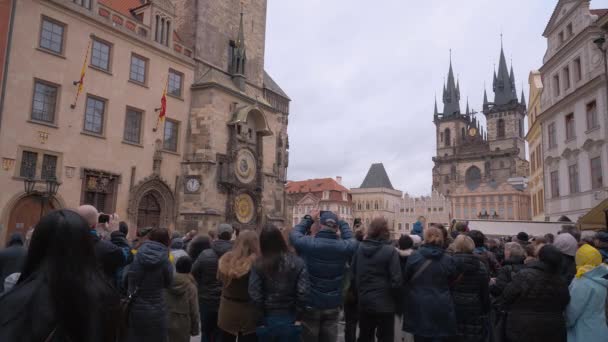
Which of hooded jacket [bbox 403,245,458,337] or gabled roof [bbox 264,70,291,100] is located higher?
gabled roof [bbox 264,70,291,100]

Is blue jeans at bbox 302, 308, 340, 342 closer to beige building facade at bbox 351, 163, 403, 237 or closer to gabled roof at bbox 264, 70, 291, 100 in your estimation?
gabled roof at bbox 264, 70, 291, 100

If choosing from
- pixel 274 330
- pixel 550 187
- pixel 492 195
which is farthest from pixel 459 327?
pixel 492 195

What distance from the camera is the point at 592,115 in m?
22.4

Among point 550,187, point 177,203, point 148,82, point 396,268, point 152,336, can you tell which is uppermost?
point 148,82

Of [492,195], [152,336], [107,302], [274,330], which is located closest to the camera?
[107,302]

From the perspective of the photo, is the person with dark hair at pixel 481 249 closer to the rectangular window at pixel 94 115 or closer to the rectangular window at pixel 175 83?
the rectangular window at pixel 94 115

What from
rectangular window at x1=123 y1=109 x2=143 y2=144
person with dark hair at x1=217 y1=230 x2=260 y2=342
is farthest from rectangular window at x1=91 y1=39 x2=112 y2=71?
person with dark hair at x1=217 y1=230 x2=260 y2=342

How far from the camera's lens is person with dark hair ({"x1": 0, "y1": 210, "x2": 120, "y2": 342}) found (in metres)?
2.00

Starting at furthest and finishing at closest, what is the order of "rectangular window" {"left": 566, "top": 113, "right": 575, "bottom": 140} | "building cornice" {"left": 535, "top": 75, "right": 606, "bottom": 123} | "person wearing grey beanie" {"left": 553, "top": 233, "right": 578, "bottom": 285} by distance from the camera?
"rectangular window" {"left": 566, "top": 113, "right": 575, "bottom": 140} < "building cornice" {"left": 535, "top": 75, "right": 606, "bottom": 123} < "person wearing grey beanie" {"left": 553, "top": 233, "right": 578, "bottom": 285}

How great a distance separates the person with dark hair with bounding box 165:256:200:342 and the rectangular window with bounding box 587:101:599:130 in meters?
22.3

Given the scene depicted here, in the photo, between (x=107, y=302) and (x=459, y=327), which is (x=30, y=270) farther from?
(x=459, y=327)

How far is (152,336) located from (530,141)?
37.3 metres

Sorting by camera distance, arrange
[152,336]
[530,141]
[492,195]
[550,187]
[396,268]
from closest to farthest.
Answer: [152,336]
[396,268]
[550,187]
[530,141]
[492,195]

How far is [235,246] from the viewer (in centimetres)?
535
